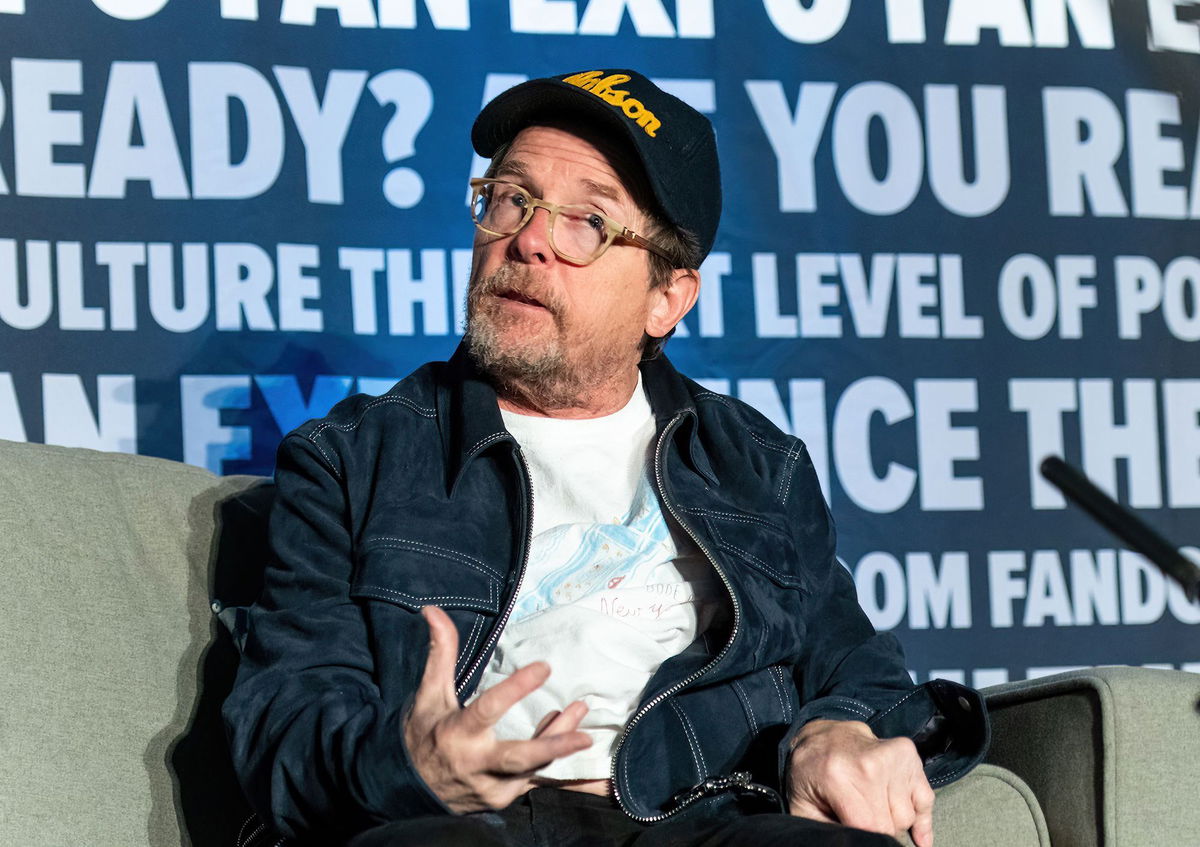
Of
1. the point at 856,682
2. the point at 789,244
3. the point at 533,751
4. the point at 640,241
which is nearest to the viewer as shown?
the point at 533,751

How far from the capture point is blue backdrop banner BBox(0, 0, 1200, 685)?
2301 mm

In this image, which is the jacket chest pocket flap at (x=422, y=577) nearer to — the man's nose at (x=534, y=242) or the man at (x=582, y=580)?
the man at (x=582, y=580)

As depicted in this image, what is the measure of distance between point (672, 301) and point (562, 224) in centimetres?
23

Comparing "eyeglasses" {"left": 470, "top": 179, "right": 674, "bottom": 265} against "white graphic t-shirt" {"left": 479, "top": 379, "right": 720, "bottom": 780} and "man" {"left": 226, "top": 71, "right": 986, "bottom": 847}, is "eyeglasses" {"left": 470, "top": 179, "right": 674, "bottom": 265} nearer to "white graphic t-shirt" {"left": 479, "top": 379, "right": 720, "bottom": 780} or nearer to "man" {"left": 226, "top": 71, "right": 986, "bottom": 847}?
"man" {"left": 226, "top": 71, "right": 986, "bottom": 847}

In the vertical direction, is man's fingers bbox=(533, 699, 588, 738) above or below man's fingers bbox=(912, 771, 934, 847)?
above

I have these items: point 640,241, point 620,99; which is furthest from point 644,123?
point 640,241

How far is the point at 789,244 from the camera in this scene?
260 centimetres

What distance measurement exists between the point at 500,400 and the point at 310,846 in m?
0.63

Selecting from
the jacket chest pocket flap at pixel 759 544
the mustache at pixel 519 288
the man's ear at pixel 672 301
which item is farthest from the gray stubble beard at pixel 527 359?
the jacket chest pocket flap at pixel 759 544

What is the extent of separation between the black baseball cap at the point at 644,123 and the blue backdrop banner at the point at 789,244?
0.67 m

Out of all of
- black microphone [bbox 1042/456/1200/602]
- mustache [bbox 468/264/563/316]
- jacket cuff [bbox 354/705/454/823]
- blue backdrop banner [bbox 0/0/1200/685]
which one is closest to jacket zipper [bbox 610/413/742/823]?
mustache [bbox 468/264/563/316]

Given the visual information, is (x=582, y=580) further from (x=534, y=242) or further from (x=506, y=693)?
(x=506, y=693)

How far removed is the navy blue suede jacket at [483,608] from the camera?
54.3 inches

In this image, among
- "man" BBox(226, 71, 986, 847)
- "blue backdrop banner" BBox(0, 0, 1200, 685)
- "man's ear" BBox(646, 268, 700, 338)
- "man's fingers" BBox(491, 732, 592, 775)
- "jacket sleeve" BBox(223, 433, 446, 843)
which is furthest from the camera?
"blue backdrop banner" BBox(0, 0, 1200, 685)
